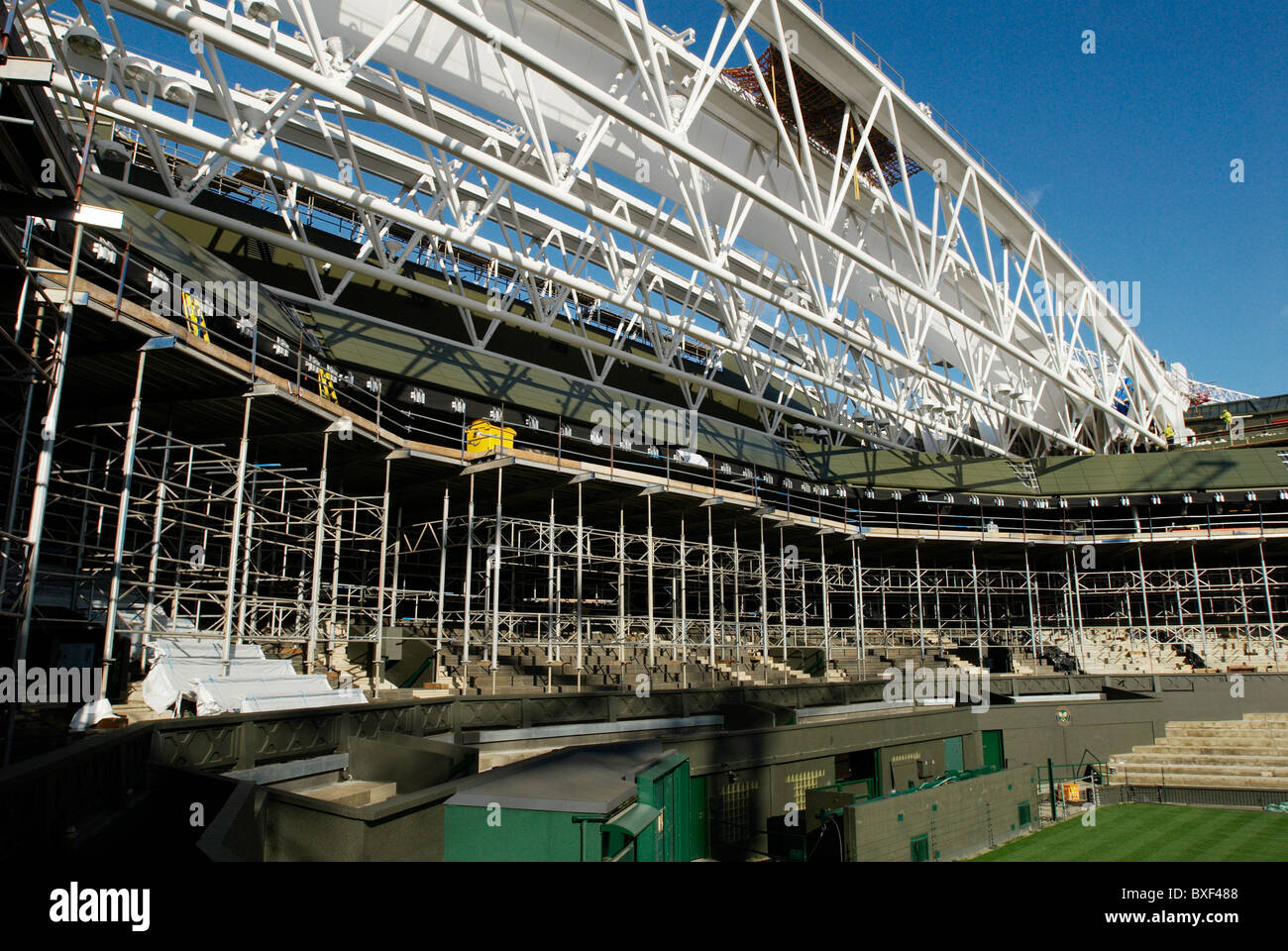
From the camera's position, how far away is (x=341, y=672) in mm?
21609

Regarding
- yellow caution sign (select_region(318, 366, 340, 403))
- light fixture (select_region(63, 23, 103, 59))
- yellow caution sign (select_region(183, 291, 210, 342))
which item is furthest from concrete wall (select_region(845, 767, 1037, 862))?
light fixture (select_region(63, 23, 103, 59))

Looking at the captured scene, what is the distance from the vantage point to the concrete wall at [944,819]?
13930mm

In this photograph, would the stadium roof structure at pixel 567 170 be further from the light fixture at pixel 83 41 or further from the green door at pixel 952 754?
the green door at pixel 952 754

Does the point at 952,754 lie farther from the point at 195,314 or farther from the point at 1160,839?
the point at 195,314

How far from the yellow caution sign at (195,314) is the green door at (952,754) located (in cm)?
2214

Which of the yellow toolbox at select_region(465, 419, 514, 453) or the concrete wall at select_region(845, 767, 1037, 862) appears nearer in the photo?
the concrete wall at select_region(845, 767, 1037, 862)

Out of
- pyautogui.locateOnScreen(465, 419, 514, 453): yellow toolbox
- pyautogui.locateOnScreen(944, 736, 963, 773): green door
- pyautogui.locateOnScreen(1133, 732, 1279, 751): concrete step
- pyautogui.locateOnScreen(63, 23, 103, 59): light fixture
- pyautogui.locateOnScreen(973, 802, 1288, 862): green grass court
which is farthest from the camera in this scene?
pyautogui.locateOnScreen(1133, 732, 1279, 751): concrete step

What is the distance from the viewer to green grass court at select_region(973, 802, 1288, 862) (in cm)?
1761

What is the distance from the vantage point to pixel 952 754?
83.3ft

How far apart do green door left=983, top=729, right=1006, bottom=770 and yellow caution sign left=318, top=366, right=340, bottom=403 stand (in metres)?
24.2

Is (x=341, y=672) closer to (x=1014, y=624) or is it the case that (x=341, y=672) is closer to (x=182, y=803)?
(x=182, y=803)

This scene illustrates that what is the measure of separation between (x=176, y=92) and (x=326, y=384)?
7312 mm

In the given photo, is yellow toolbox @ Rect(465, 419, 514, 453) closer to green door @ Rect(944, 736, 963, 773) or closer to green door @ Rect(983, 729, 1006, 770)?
green door @ Rect(944, 736, 963, 773)

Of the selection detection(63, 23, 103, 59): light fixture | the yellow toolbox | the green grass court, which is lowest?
the green grass court
